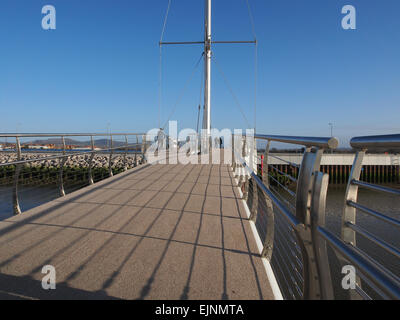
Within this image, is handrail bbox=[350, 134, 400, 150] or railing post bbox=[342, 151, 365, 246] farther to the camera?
railing post bbox=[342, 151, 365, 246]

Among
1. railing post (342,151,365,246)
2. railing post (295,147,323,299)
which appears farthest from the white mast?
railing post (342,151,365,246)

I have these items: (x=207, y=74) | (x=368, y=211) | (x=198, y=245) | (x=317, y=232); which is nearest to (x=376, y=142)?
(x=368, y=211)

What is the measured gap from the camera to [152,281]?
1986 millimetres

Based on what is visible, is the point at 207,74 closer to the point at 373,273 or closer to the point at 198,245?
the point at 198,245

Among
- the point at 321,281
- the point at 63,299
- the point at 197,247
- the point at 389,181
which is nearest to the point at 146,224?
the point at 197,247

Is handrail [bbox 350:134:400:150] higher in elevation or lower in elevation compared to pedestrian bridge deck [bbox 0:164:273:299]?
higher

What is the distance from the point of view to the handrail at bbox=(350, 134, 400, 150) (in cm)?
90

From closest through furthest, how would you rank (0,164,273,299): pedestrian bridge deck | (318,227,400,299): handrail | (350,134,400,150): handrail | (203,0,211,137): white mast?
Result: 1. (318,227,400,299): handrail
2. (350,134,400,150): handrail
3. (0,164,273,299): pedestrian bridge deck
4. (203,0,211,137): white mast

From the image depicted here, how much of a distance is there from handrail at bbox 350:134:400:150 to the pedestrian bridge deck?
48.0 inches

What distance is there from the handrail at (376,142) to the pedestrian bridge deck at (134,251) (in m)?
1.22

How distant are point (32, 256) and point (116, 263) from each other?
2.59ft

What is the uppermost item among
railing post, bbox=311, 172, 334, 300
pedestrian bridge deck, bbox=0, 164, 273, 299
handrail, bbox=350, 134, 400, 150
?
handrail, bbox=350, 134, 400, 150

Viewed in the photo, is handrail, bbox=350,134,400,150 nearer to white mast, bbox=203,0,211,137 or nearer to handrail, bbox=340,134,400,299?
handrail, bbox=340,134,400,299

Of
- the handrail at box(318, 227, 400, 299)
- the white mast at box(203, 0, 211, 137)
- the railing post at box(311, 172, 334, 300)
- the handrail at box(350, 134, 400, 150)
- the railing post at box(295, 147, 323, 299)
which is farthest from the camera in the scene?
the white mast at box(203, 0, 211, 137)
